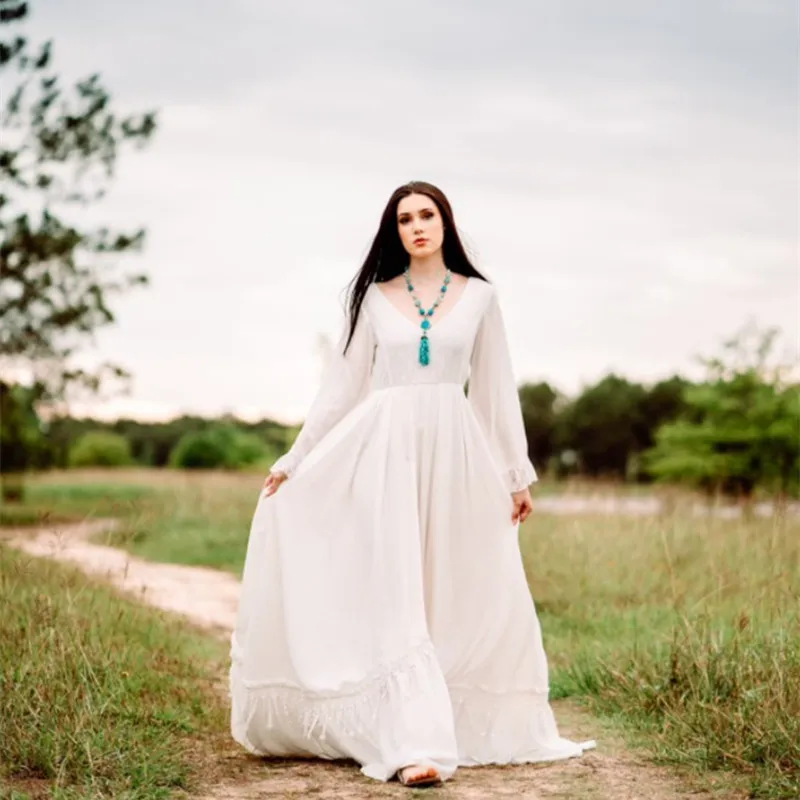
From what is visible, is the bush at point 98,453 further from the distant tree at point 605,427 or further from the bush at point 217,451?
the distant tree at point 605,427

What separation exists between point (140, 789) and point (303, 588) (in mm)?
1010

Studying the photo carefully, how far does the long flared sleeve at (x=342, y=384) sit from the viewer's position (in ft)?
16.0

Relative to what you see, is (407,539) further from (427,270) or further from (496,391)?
(427,270)

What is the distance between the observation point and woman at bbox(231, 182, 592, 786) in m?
4.54

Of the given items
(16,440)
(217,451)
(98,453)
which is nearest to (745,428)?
(16,440)

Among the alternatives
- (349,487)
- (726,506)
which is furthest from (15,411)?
(349,487)

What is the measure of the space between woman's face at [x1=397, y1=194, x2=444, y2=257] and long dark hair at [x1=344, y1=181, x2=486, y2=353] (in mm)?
68

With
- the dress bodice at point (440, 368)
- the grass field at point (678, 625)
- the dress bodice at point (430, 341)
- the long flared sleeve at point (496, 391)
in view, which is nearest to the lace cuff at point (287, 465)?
the dress bodice at point (440, 368)

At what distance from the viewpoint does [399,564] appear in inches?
178

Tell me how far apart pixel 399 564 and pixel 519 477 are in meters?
0.64

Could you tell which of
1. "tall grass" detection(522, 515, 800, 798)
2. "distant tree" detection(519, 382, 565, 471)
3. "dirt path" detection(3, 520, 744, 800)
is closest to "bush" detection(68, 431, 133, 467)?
"distant tree" detection(519, 382, 565, 471)

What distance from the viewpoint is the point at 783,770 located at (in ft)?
13.5

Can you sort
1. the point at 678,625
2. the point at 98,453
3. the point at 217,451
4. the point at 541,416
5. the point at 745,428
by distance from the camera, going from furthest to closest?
the point at 541,416, the point at 98,453, the point at 217,451, the point at 745,428, the point at 678,625

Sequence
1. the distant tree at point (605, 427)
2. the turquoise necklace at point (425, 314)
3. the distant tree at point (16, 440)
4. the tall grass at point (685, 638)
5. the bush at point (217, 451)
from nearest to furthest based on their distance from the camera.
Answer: the tall grass at point (685, 638) → the turquoise necklace at point (425, 314) → the distant tree at point (16, 440) → the bush at point (217, 451) → the distant tree at point (605, 427)
